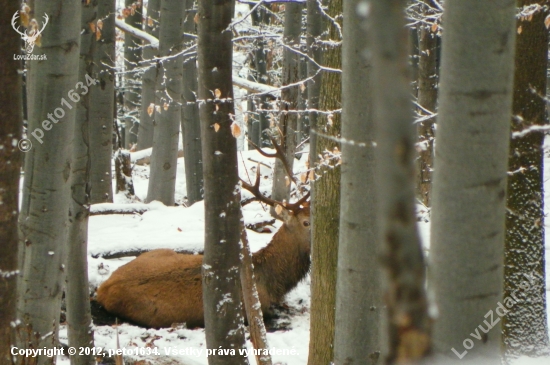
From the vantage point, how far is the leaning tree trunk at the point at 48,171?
311 cm

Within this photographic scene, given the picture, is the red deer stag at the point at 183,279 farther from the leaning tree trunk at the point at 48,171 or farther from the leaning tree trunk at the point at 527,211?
the leaning tree trunk at the point at 48,171

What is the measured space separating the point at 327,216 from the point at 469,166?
3083 mm

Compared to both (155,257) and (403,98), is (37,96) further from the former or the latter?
(155,257)

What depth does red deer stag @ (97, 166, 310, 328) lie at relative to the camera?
21.4 ft

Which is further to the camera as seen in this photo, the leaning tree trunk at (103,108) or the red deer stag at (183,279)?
the leaning tree trunk at (103,108)

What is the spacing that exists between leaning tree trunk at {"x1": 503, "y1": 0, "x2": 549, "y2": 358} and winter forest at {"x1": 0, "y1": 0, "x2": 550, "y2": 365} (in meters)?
0.02

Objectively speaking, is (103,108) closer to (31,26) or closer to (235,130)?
(235,130)

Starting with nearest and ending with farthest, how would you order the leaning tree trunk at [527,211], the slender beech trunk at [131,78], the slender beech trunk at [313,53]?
1. the leaning tree trunk at [527,211]
2. the slender beech trunk at [313,53]
3. the slender beech trunk at [131,78]

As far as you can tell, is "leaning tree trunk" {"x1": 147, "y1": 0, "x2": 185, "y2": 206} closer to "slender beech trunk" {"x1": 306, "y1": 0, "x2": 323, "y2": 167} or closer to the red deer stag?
"slender beech trunk" {"x1": 306, "y1": 0, "x2": 323, "y2": 167}

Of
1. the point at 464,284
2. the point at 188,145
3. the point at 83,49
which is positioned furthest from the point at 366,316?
the point at 188,145

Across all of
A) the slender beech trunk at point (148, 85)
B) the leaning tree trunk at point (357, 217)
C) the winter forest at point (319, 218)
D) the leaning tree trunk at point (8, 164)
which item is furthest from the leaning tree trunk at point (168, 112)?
the leaning tree trunk at point (8, 164)

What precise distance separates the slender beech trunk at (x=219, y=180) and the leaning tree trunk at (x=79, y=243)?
1.30 meters

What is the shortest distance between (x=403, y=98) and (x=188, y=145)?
11.5m

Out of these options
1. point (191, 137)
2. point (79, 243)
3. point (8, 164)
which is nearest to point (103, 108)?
point (191, 137)
